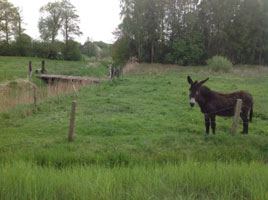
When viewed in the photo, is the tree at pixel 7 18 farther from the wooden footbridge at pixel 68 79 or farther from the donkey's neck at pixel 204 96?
the donkey's neck at pixel 204 96

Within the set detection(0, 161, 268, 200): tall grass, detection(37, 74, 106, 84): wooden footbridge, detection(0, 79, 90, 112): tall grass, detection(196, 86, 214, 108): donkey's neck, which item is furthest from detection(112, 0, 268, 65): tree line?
detection(0, 161, 268, 200): tall grass

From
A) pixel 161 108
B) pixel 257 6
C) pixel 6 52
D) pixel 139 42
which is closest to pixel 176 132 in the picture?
pixel 161 108

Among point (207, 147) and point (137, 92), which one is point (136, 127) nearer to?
point (207, 147)

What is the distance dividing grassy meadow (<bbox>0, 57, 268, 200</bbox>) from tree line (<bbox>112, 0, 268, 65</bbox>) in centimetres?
2854

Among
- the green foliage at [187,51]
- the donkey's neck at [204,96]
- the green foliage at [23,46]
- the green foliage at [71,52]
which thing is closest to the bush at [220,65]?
the green foliage at [187,51]

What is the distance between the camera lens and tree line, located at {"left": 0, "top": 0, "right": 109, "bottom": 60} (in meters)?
44.1

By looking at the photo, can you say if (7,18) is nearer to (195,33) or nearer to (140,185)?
(195,33)

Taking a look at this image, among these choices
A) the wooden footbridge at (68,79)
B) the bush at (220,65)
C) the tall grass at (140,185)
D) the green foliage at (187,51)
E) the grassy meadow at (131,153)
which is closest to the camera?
the tall grass at (140,185)

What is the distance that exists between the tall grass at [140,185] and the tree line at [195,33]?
37.9 metres

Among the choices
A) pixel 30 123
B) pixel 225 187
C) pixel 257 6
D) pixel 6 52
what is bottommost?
pixel 30 123

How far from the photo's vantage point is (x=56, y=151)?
17.1 ft

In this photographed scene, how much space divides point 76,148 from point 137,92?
31.9 feet

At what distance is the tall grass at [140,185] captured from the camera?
2555 millimetres

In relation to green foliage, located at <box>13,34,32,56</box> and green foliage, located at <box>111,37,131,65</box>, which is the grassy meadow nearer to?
green foliage, located at <box>111,37,131,65</box>
